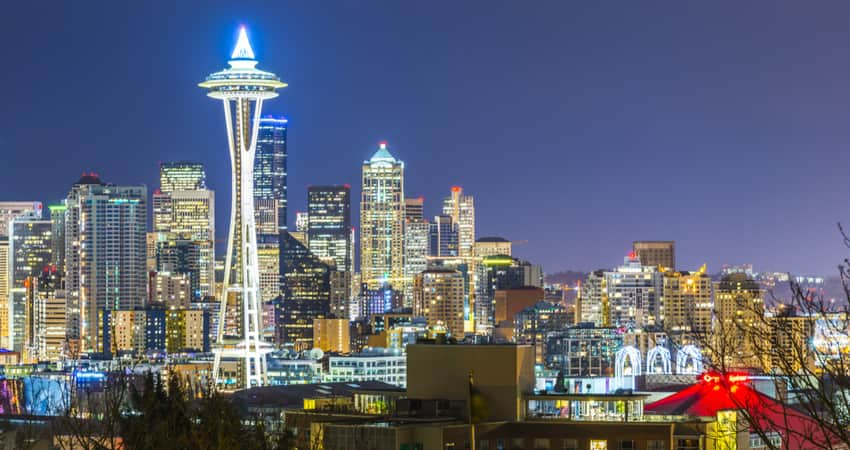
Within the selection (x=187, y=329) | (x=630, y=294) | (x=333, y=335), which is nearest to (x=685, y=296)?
(x=630, y=294)

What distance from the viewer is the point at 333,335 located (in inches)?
7470

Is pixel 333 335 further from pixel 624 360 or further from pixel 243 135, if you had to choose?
pixel 243 135

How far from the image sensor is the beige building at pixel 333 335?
18875 centimetres

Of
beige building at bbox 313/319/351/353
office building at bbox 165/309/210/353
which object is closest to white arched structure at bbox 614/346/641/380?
beige building at bbox 313/319/351/353

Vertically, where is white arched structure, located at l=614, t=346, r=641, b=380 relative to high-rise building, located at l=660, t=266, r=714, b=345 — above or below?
below

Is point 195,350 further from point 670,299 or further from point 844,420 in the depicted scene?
point 844,420

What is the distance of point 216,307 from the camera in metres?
200

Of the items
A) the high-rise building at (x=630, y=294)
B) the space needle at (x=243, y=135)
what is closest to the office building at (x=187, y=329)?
the high-rise building at (x=630, y=294)

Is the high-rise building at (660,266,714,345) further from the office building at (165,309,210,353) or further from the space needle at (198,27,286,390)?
the space needle at (198,27,286,390)

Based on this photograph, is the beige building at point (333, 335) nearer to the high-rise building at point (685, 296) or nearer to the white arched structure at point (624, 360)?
the high-rise building at point (685, 296)

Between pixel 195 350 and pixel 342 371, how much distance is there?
43.8m

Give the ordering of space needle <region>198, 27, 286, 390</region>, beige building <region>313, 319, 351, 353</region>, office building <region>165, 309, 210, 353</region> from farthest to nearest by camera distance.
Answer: beige building <region>313, 319, 351, 353</region>
office building <region>165, 309, 210, 353</region>
space needle <region>198, 27, 286, 390</region>

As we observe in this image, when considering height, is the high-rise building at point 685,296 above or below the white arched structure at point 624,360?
above

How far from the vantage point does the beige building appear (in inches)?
7431
